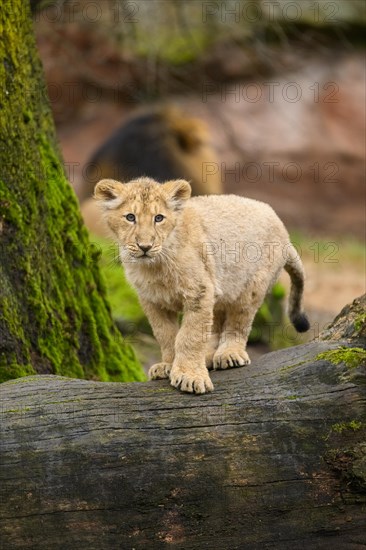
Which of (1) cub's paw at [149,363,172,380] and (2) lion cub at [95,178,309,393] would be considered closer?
(2) lion cub at [95,178,309,393]

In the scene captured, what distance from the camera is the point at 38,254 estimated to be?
6.01m

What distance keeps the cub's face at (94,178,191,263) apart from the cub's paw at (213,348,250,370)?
84 centimetres

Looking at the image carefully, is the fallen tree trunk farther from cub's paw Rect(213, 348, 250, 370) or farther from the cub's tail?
the cub's tail

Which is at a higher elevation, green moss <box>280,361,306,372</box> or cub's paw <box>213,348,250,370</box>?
green moss <box>280,361,306,372</box>

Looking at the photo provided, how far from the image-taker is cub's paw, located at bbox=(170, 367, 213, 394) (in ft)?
15.7

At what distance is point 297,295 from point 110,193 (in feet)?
6.18

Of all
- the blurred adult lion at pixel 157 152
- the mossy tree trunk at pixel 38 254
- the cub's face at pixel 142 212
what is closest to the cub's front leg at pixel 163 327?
the cub's face at pixel 142 212

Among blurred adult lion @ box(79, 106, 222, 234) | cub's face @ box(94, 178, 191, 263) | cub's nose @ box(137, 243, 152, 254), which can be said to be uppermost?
cub's face @ box(94, 178, 191, 263)

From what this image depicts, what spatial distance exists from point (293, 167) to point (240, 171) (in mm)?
1249

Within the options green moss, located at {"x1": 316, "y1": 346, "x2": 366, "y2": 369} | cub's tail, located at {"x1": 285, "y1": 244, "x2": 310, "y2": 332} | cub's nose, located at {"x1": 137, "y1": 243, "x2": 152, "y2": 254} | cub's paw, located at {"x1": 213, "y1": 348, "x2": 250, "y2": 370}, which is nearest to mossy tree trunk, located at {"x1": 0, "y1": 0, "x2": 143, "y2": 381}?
cub's nose, located at {"x1": 137, "y1": 243, "x2": 152, "y2": 254}

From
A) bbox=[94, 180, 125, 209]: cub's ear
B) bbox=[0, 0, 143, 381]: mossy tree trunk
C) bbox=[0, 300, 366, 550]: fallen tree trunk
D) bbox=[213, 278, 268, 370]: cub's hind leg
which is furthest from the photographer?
bbox=[213, 278, 268, 370]: cub's hind leg

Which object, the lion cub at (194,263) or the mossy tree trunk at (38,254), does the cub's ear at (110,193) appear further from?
the mossy tree trunk at (38,254)

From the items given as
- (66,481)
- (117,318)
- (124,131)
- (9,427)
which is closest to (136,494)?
(66,481)

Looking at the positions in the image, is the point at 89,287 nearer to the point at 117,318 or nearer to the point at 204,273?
the point at 204,273
